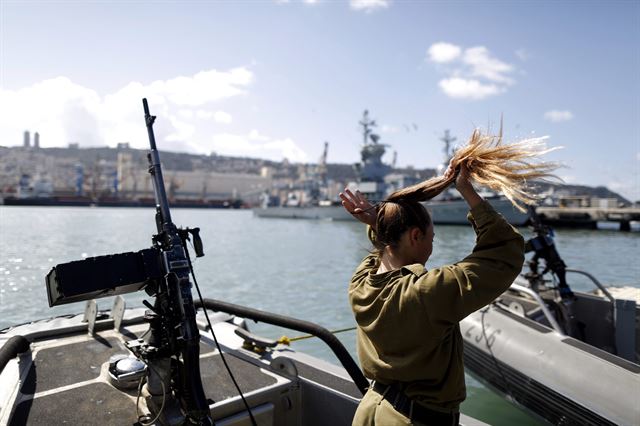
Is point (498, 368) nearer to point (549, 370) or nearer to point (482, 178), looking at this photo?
point (549, 370)

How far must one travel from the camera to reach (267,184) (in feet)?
588

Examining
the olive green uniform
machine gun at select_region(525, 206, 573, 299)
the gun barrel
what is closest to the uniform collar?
the olive green uniform

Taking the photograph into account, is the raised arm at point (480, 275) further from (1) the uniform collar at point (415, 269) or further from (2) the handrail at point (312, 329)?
(2) the handrail at point (312, 329)

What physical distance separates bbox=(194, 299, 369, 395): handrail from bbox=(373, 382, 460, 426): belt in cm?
137

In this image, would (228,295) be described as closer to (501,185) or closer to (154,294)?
(154,294)

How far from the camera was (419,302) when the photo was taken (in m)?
1.64

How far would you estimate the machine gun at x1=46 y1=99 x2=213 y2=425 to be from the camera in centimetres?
274

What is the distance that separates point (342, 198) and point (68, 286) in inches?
66.5

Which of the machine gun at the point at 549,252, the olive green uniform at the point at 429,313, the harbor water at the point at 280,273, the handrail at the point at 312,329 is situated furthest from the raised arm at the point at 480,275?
the harbor water at the point at 280,273

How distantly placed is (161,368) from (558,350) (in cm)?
451

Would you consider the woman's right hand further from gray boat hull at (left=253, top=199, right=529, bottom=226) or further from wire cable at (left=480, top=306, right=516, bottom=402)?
gray boat hull at (left=253, top=199, right=529, bottom=226)

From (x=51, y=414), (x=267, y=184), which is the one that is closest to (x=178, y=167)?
(x=267, y=184)

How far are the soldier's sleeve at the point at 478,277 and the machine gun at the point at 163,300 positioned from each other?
5.75ft

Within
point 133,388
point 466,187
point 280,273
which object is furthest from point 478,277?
point 280,273
